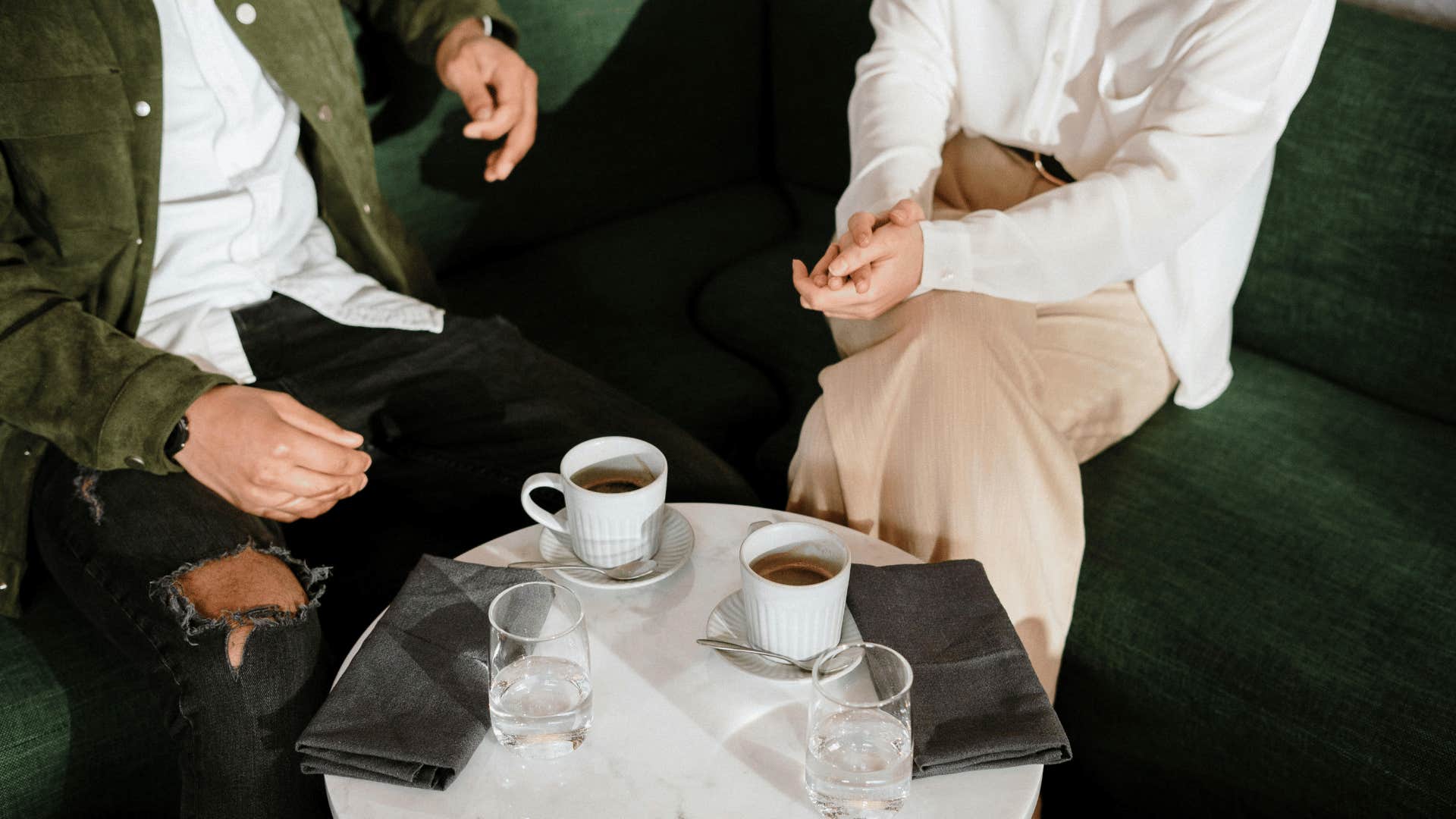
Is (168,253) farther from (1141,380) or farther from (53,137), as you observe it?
(1141,380)

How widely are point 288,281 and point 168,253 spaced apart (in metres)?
0.14

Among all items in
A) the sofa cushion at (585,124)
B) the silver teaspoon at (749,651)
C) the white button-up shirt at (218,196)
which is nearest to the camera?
the silver teaspoon at (749,651)

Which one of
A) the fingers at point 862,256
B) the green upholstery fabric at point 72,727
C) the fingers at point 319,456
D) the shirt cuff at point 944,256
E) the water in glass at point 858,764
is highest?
the fingers at point 862,256

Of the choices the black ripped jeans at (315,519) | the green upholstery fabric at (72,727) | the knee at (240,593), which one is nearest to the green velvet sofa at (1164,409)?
the green upholstery fabric at (72,727)

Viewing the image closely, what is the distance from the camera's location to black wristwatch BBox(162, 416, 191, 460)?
1151 mm

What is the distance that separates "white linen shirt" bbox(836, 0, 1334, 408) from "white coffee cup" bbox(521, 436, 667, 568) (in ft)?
1.41

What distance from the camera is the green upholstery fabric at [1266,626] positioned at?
1258mm

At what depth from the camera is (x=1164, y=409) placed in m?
1.67

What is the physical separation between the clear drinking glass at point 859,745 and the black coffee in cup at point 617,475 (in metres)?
0.30

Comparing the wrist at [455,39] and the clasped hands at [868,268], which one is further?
the wrist at [455,39]

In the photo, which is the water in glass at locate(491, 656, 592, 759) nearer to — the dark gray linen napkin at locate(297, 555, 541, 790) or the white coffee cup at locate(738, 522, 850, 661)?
the dark gray linen napkin at locate(297, 555, 541, 790)

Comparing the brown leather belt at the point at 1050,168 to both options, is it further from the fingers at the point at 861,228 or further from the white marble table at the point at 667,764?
the white marble table at the point at 667,764

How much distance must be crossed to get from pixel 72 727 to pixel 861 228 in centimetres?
103

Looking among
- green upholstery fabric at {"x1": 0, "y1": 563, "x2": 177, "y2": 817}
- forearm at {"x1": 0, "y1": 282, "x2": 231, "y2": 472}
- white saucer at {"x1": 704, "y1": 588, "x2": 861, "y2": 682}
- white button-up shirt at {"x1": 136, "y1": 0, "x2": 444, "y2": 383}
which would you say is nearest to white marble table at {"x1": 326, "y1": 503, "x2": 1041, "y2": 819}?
white saucer at {"x1": 704, "y1": 588, "x2": 861, "y2": 682}
